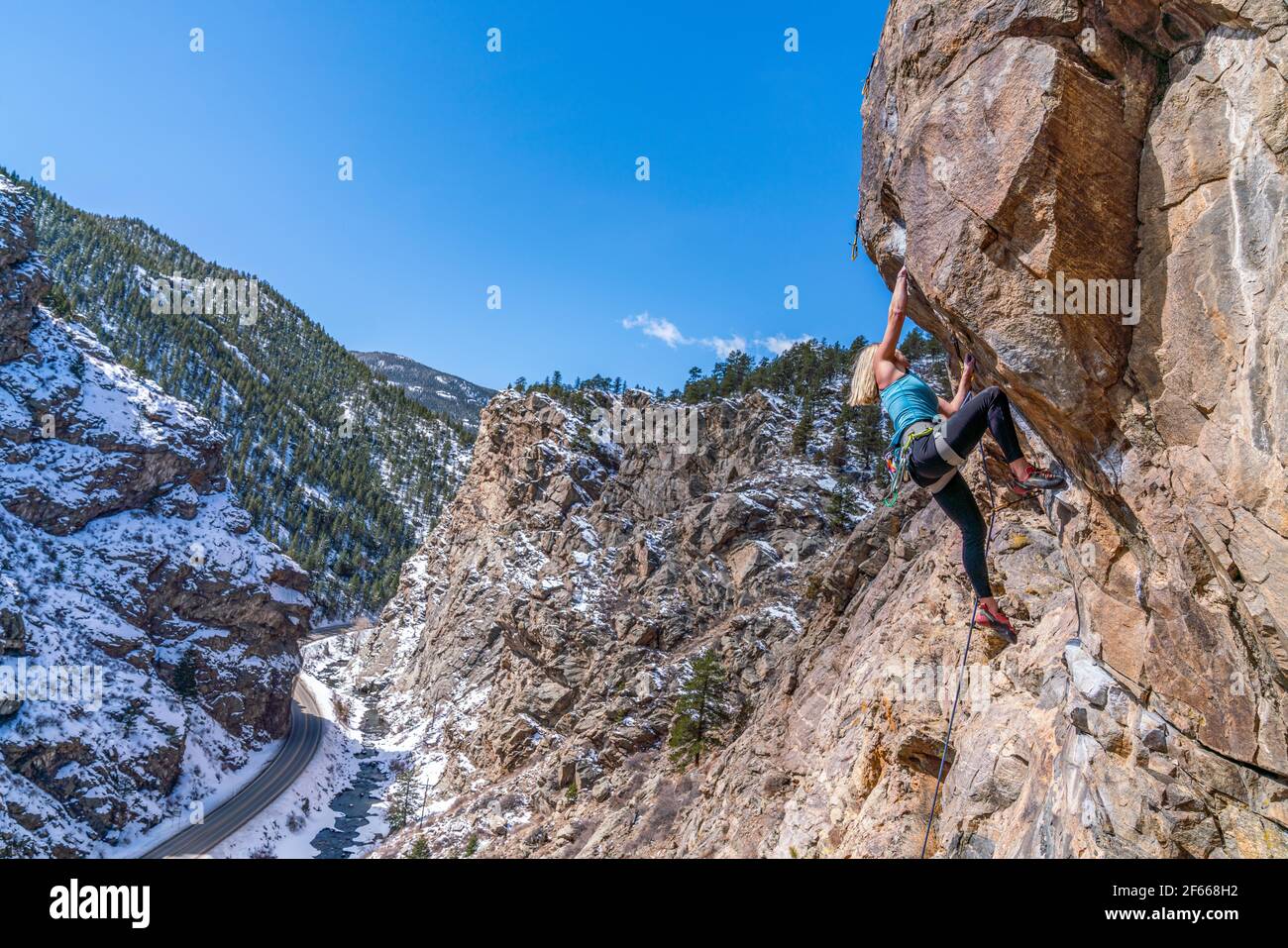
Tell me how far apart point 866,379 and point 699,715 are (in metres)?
31.3

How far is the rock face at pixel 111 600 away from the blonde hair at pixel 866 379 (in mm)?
54178

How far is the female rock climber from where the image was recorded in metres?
6.73

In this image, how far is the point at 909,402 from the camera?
7.09 meters

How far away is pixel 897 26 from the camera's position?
813 centimetres

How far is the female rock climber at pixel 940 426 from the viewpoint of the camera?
6730 mm

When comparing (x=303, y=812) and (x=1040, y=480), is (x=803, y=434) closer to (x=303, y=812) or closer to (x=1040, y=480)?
(x=303, y=812)

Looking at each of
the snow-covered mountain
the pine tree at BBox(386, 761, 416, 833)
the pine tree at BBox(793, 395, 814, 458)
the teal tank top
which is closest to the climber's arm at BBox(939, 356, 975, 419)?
the teal tank top

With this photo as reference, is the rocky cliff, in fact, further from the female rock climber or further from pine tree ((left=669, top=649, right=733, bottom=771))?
pine tree ((left=669, top=649, right=733, bottom=771))

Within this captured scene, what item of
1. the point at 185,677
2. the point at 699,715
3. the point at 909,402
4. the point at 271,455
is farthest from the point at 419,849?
the point at 271,455

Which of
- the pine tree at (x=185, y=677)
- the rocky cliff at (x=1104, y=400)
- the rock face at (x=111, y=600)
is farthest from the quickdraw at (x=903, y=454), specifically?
the pine tree at (x=185, y=677)

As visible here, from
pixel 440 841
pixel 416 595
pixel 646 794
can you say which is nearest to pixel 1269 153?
pixel 646 794

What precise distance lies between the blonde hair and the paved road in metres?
50.4
